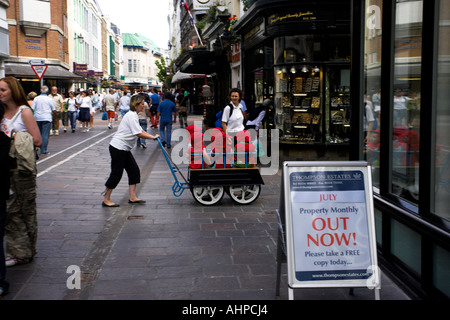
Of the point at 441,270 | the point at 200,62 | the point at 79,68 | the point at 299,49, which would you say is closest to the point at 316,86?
the point at 299,49

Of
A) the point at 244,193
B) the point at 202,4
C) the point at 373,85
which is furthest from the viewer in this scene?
the point at 202,4

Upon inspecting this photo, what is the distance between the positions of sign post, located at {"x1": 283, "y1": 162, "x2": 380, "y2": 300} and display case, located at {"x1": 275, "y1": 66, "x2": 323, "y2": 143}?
873 cm

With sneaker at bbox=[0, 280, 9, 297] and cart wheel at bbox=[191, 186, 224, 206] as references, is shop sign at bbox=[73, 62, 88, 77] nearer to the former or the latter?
cart wheel at bbox=[191, 186, 224, 206]

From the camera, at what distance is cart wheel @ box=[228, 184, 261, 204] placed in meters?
8.52

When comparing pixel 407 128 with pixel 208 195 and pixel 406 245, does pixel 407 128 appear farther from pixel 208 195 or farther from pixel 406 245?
pixel 208 195

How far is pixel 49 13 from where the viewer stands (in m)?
37.8

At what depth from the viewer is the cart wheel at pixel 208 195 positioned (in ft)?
27.7

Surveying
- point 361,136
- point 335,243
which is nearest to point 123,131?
point 361,136

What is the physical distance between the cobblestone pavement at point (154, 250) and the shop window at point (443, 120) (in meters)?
0.92

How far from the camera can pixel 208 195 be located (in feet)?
28.1

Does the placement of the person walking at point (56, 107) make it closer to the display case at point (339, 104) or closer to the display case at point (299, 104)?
the display case at point (299, 104)

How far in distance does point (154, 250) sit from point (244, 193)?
9.42 feet

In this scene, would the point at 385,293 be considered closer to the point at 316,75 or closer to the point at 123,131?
the point at 123,131

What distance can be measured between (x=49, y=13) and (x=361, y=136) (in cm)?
3591
